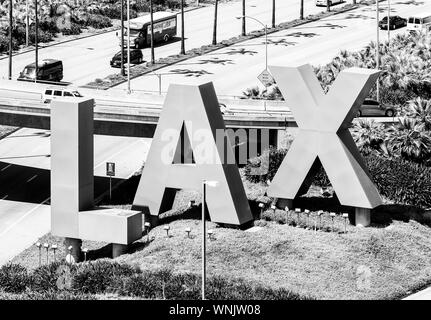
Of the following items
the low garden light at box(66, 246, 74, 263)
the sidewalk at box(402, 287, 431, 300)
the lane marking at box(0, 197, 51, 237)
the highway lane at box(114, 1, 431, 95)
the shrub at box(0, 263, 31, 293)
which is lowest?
the sidewalk at box(402, 287, 431, 300)

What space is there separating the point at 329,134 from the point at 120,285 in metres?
15.9

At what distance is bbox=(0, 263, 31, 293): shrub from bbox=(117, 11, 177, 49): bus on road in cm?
5069

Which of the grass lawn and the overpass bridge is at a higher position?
the overpass bridge

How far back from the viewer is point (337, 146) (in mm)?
71938

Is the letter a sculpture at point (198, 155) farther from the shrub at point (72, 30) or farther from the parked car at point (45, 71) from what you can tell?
the shrub at point (72, 30)

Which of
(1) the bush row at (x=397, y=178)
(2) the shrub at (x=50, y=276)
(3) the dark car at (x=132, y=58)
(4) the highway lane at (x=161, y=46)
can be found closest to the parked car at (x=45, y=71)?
(4) the highway lane at (x=161, y=46)

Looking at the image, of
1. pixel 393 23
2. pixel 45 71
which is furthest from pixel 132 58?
pixel 393 23

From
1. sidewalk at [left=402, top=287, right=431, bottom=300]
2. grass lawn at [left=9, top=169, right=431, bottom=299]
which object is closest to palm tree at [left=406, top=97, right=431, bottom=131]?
grass lawn at [left=9, top=169, right=431, bottom=299]

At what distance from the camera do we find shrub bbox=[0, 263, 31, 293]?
6362 centimetres

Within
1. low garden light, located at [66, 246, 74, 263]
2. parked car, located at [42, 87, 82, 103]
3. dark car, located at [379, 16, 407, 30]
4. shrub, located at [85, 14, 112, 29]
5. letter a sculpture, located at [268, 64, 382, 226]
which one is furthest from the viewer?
shrub, located at [85, 14, 112, 29]

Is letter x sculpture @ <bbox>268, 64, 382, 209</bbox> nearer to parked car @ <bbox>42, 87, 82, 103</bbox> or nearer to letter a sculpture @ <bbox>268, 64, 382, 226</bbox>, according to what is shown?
letter a sculpture @ <bbox>268, 64, 382, 226</bbox>

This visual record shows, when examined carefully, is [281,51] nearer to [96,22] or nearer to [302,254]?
[96,22]

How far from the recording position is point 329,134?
7212cm

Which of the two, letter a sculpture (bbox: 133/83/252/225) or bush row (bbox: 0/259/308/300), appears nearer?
bush row (bbox: 0/259/308/300)
